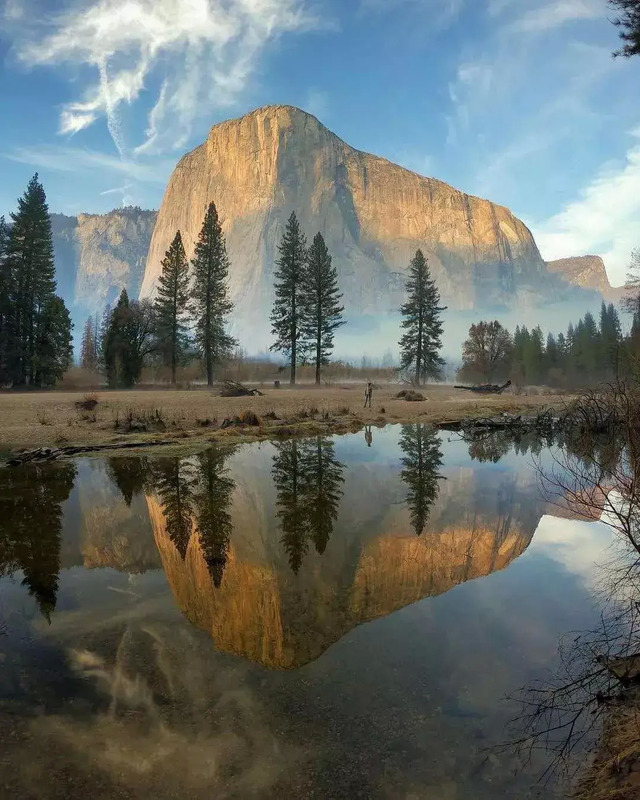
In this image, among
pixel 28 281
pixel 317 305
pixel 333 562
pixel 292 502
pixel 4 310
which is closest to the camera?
pixel 333 562

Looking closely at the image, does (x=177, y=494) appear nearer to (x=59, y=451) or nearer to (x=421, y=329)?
(x=59, y=451)

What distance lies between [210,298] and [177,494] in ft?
139

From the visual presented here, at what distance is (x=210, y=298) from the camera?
170ft

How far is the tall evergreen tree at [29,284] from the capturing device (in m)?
43.7

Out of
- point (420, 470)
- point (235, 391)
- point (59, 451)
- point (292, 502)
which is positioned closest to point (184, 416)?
point (59, 451)

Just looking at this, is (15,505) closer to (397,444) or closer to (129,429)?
(129,429)

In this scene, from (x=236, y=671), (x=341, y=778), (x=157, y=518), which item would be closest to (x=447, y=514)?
(x=157, y=518)

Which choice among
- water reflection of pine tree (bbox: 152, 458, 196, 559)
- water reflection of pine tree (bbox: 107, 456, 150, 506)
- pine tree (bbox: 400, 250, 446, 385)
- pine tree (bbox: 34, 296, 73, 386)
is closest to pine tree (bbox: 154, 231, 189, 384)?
pine tree (bbox: 34, 296, 73, 386)

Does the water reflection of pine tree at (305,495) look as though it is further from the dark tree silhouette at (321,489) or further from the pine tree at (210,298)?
the pine tree at (210,298)

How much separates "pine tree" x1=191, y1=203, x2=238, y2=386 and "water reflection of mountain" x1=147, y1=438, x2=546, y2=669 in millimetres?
40489

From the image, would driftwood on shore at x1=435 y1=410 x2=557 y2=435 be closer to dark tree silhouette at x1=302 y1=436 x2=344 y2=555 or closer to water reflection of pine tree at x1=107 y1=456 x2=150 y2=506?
dark tree silhouette at x1=302 y1=436 x2=344 y2=555

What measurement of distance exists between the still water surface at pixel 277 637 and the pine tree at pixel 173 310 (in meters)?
39.7

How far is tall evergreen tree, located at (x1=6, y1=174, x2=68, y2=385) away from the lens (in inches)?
1721

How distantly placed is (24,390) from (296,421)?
27208 mm
